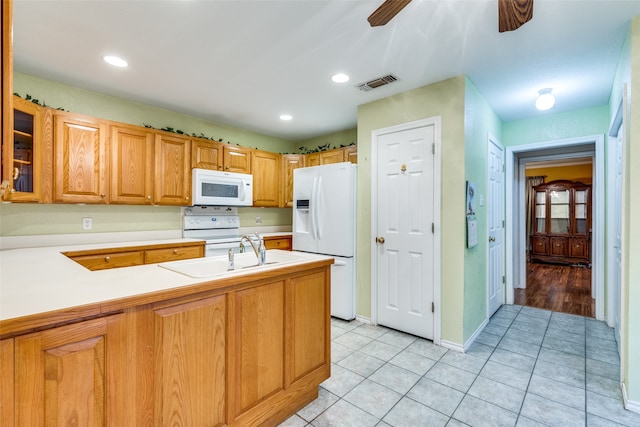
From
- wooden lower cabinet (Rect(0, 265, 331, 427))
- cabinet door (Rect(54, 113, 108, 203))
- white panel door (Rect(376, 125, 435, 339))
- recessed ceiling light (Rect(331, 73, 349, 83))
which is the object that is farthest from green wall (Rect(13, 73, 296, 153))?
wooden lower cabinet (Rect(0, 265, 331, 427))

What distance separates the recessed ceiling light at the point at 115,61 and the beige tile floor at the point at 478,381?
115 inches

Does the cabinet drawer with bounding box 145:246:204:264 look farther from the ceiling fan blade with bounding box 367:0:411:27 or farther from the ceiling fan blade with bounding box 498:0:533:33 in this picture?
the ceiling fan blade with bounding box 498:0:533:33

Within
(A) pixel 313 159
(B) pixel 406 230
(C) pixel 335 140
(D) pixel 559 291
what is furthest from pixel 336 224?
(D) pixel 559 291

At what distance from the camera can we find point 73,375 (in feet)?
3.33

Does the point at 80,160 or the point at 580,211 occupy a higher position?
the point at 80,160

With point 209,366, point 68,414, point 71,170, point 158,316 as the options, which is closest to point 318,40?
point 158,316

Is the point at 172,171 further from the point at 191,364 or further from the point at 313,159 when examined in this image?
the point at 191,364

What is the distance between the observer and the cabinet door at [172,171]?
329cm

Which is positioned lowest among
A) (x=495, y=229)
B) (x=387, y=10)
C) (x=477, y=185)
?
(x=495, y=229)

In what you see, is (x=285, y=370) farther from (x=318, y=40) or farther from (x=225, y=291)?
(x=318, y=40)

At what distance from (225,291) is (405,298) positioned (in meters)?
2.05

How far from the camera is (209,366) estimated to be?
1384 mm

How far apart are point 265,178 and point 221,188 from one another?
2.61 ft

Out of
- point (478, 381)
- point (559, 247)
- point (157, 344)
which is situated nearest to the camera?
point (157, 344)
